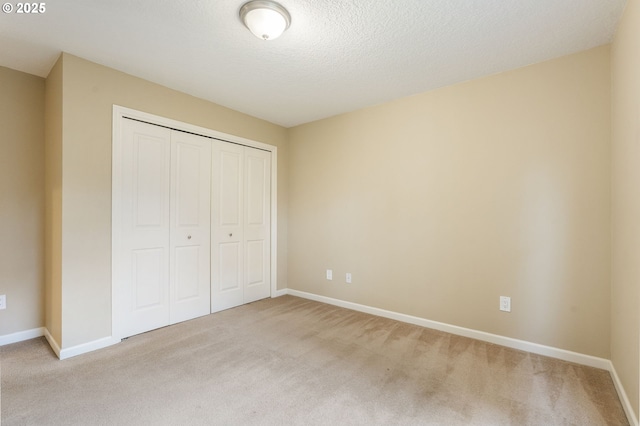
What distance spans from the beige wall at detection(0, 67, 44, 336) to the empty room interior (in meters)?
0.02

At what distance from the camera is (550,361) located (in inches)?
87.1

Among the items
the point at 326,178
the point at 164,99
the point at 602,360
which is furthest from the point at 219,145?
the point at 602,360

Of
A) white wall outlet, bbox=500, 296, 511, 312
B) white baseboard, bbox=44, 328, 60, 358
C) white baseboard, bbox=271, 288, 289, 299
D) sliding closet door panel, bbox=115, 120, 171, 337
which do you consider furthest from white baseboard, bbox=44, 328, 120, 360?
white wall outlet, bbox=500, 296, 511, 312

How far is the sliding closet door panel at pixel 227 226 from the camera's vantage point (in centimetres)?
338

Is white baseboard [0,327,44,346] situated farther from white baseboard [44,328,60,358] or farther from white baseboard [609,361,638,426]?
white baseboard [609,361,638,426]

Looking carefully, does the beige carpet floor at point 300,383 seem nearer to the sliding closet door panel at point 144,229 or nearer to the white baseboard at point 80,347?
the white baseboard at point 80,347

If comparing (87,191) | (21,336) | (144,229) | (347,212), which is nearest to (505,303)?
(347,212)

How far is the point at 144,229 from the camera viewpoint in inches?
109

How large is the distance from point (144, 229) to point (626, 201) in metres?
3.73

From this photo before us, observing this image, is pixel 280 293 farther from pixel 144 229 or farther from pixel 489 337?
pixel 489 337

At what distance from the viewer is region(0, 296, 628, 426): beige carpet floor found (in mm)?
1615

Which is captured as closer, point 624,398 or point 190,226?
point 624,398

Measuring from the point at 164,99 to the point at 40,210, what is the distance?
158 cm

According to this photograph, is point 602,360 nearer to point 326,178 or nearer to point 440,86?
point 440,86
